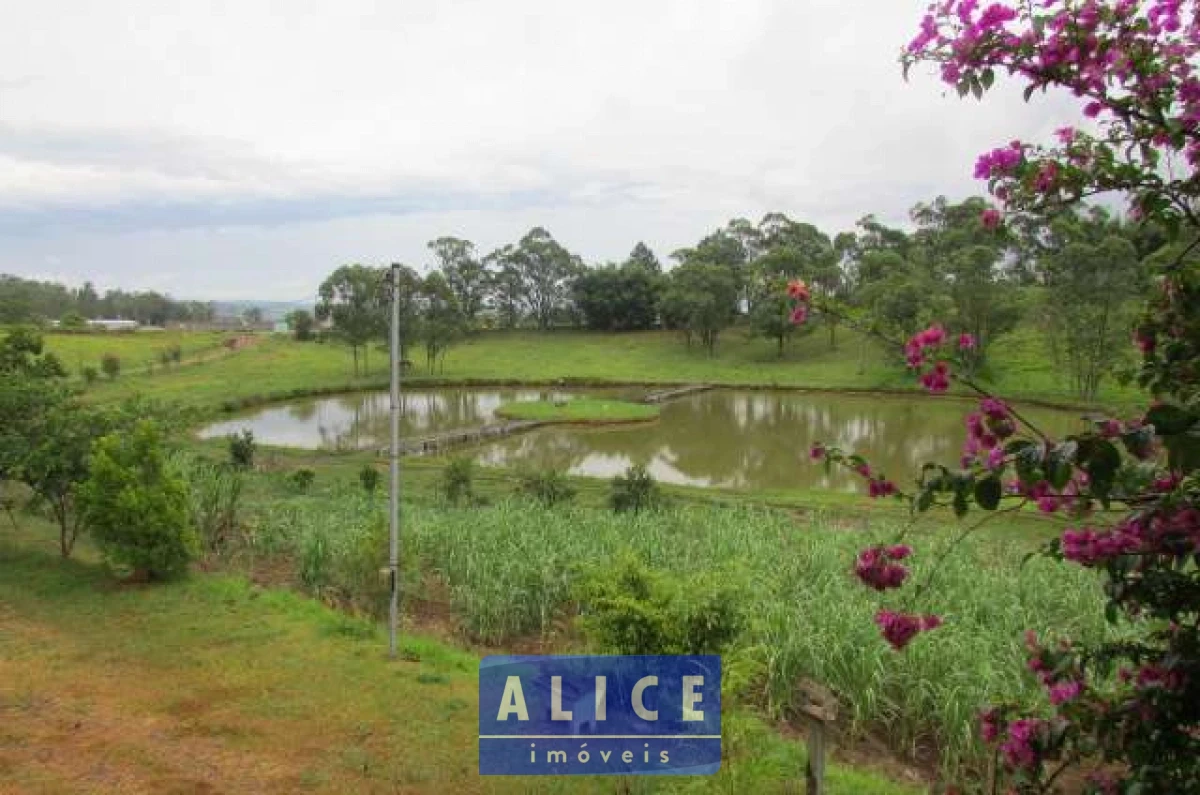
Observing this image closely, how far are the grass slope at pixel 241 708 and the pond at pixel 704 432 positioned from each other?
10564 millimetres

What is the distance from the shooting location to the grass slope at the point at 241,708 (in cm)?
436

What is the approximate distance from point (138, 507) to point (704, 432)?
1856 centimetres

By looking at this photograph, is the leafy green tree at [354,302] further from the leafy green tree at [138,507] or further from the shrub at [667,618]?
the shrub at [667,618]

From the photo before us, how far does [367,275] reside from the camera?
35.1 metres

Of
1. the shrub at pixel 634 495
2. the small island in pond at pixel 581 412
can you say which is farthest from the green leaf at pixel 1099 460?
the small island in pond at pixel 581 412

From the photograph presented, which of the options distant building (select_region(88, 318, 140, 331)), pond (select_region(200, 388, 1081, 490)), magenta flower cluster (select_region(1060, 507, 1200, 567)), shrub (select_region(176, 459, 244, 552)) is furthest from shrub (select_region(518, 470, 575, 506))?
distant building (select_region(88, 318, 140, 331))

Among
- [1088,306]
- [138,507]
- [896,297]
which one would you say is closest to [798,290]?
[138,507]

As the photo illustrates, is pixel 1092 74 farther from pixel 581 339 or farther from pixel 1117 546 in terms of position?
pixel 581 339

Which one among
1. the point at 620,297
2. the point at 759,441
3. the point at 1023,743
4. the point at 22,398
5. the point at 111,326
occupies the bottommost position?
the point at 759,441

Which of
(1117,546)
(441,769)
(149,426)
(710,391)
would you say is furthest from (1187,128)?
(710,391)

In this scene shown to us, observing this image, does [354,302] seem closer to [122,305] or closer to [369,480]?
[369,480]

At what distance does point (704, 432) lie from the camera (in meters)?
24.4

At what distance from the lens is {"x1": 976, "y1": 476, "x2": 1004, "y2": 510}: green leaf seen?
150 cm

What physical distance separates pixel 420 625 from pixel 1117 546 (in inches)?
252
